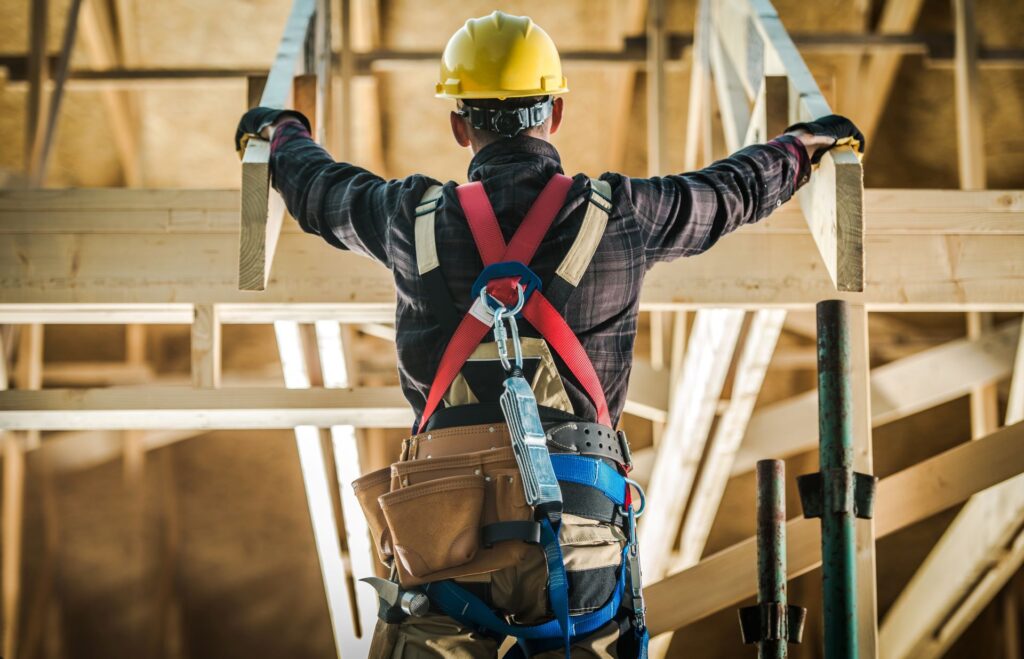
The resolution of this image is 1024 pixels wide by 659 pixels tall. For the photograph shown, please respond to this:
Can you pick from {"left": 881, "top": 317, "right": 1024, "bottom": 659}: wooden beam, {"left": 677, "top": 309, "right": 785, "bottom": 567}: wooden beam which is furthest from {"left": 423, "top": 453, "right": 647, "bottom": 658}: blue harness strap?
{"left": 881, "top": 317, "right": 1024, "bottom": 659}: wooden beam

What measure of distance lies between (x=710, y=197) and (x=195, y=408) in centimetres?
204

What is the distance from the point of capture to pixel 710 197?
88.8 inches

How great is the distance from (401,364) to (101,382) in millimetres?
6107

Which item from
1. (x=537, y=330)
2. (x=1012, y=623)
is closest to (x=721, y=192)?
(x=537, y=330)

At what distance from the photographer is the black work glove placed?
8.22 ft

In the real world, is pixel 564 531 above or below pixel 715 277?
below

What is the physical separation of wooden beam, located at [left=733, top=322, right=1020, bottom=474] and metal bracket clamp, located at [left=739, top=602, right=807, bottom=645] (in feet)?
9.69

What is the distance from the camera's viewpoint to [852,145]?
2525 mm

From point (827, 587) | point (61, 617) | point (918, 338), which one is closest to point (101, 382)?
point (61, 617)

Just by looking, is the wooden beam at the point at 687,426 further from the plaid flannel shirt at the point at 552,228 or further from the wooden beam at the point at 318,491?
the plaid flannel shirt at the point at 552,228

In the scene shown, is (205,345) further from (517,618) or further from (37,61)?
(37,61)

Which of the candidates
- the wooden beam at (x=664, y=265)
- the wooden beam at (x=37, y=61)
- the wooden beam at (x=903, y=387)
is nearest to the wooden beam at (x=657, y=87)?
the wooden beam at (x=903, y=387)

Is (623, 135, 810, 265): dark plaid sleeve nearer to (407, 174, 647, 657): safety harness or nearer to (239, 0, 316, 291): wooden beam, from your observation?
(407, 174, 647, 657): safety harness

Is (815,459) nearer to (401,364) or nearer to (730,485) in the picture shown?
(730,485)
